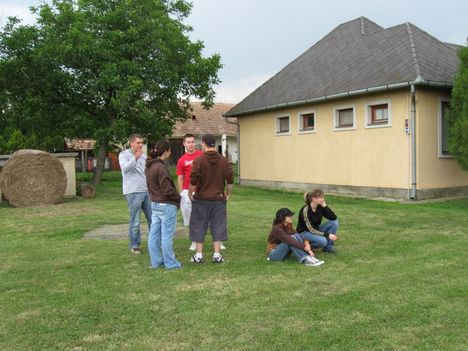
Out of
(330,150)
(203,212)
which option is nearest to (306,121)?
(330,150)

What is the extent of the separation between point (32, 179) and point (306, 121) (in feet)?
30.3

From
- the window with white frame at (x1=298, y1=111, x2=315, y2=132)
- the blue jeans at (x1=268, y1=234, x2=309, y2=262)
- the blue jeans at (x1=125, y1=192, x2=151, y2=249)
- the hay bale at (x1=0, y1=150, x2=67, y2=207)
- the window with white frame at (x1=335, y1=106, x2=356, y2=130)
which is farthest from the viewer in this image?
the window with white frame at (x1=298, y1=111, x2=315, y2=132)

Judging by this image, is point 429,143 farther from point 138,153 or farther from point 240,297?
point 240,297

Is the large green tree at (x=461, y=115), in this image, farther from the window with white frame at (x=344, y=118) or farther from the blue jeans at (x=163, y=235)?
the blue jeans at (x=163, y=235)

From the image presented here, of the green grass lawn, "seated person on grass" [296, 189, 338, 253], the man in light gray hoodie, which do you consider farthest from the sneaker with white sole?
"seated person on grass" [296, 189, 338, 253]

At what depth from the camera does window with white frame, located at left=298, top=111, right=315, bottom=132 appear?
60.7 feet

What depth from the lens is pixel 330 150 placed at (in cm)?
1762

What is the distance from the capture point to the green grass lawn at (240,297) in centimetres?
417

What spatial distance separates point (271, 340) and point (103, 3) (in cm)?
1899

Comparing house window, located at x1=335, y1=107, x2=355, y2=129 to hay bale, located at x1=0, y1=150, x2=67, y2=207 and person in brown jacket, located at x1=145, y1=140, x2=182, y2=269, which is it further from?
person in brown jacket, located at x1=145, y1=140, x2=182, y2=269

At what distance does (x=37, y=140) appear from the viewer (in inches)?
1016

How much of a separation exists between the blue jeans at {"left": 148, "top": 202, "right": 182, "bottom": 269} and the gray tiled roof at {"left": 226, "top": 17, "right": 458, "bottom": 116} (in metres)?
9.84

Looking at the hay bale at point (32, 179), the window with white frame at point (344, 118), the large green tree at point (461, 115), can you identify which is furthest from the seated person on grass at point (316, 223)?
the window with white frame at point (344, 118)

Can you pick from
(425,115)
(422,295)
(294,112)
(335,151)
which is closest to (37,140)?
(294,112)
